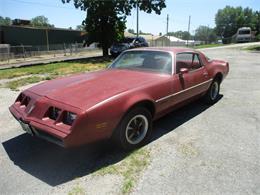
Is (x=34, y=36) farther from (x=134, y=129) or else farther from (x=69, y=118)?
(x=69, y=118)

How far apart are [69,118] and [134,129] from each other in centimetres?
108

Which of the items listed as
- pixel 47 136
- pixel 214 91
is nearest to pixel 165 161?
pixel 47 136

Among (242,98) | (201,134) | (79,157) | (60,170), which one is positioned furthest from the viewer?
(242,98)

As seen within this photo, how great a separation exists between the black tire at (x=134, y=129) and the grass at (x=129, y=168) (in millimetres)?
194

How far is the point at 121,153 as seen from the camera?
375cm

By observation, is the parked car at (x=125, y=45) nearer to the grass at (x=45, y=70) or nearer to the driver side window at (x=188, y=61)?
the grass at (x=45, y=70)

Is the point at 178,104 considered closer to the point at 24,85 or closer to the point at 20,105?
the point at 20,105

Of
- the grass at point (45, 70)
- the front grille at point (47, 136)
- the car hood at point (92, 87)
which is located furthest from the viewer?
the grass at point (45, 70)

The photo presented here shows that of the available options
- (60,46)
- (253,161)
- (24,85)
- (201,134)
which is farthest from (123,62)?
(60,46)

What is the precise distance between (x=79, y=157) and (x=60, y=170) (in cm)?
38

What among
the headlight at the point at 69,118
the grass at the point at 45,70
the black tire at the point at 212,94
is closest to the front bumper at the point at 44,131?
the headlight at the point at 69,118

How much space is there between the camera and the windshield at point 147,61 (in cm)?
467

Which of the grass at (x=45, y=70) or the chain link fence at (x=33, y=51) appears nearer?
the grass at (x=45, y=70)

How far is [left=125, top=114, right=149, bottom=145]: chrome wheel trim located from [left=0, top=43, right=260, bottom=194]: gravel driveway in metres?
0.23
